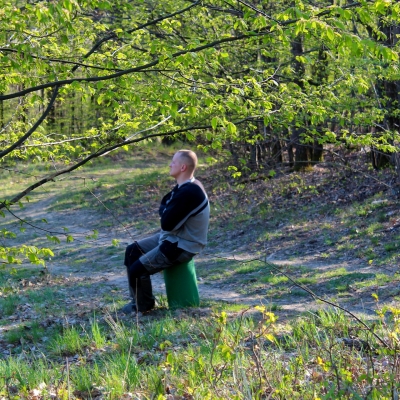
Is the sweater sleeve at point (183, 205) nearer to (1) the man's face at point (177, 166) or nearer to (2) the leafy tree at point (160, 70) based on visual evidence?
(1) the man's face at point (177, 166)

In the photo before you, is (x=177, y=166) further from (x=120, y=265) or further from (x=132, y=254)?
(x=120, y=265)

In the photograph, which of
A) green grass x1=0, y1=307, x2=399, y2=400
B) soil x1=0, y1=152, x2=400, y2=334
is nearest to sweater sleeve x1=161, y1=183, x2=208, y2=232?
soil x1=0, y1=152, x2=400, y2=334

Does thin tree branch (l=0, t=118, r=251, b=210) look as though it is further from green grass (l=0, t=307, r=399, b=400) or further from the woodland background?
green grass (l=0, t=307, r=399, b=400)

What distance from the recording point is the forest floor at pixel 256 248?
8258mm

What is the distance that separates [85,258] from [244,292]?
18.4 feet

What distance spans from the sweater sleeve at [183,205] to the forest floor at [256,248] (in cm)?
51

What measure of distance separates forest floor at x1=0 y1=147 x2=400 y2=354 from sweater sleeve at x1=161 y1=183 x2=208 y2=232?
20.0 inches

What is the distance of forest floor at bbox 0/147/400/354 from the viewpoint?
8258 mm

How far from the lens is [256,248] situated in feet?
42.3

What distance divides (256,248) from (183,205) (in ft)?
20.5

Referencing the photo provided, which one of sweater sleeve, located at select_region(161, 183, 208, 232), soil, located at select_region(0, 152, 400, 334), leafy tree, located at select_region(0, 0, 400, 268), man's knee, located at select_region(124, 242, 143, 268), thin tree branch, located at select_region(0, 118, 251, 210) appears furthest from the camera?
soil, located at select_region(0, 152, 400, 334)

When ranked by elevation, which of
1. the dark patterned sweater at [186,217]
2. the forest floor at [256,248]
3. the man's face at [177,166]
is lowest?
the forest floor at [256,248]

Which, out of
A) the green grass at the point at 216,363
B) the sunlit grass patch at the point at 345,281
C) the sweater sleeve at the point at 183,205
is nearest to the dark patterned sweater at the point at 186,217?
the sweater sleeve at the point at 183,205

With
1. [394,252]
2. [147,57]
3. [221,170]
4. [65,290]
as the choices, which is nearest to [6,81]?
[147,57]
